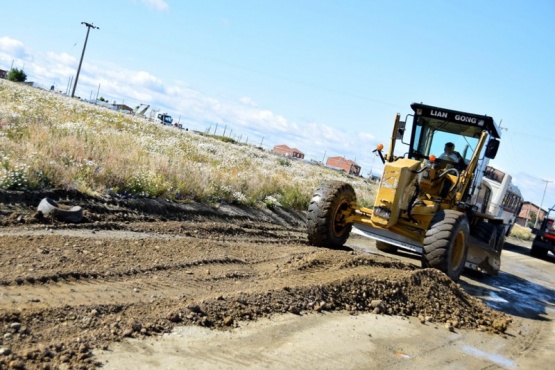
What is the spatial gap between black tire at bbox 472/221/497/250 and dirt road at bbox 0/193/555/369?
7.13 ft

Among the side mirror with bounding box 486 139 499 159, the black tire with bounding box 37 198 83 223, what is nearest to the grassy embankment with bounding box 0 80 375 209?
the black tire with bounding box 37 198 83 223

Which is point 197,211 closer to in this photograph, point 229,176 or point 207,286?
point 229,176

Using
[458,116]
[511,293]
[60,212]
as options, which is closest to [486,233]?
[511,293]

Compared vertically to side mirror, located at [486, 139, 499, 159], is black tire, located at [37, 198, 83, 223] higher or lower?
lower

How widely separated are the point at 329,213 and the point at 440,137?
315 cm

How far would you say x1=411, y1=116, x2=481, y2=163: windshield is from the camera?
11.3 metres

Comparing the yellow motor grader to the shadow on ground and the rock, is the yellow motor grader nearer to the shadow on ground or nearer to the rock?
the shadow on ground

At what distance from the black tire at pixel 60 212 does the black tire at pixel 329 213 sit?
3958 mm

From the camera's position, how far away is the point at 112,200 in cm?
1012

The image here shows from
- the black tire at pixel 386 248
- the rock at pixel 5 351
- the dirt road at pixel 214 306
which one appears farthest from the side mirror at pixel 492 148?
the rock at pixel 5 351

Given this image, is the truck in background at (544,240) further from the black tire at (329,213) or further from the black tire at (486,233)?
the black tire at (329,213)

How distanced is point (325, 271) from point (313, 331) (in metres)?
2.23

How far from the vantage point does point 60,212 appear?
818cm

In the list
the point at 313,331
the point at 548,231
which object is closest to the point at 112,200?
the point at 313,331
